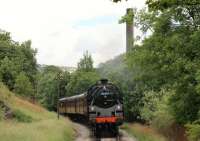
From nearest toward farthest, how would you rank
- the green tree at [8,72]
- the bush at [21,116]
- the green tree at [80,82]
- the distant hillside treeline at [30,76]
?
the bush at [21,116] < the green tree at [8,72] < the distant hillside treeline at [30,76] < the green tree at [80,82]

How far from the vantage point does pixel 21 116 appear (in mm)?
51250

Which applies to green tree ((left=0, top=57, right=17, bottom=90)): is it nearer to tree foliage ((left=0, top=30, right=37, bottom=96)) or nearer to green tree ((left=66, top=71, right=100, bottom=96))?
tree foliage ((left=0, top=30, right=37, bottom=96))

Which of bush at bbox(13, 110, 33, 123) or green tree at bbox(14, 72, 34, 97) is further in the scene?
green tree at bbox(14, 72, 34, 97)

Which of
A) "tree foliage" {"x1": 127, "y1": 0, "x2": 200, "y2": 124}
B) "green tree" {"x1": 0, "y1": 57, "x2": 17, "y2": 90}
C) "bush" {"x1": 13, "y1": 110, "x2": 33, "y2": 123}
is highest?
"green tree" {"x1": 0, "y1": 57, "x2": 17, "y2": 90}

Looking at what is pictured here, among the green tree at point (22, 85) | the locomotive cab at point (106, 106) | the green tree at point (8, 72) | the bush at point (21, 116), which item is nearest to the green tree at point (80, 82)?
the green tree at point (8, 72)

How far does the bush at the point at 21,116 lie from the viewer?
50.6m

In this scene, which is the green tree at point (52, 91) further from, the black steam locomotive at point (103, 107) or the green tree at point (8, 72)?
the black steam locomotive at point (103, 107)

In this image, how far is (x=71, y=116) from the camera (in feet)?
233

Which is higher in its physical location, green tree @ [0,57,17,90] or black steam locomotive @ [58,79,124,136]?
green tree @ [0,57,17,90]

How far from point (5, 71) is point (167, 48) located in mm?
60500

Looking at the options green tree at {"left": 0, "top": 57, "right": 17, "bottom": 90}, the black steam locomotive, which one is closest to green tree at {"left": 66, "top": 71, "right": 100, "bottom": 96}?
green tree at {"left": 0, "top": 57, "right": 17, "bottom": 90}

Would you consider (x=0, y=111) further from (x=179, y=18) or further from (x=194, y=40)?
(x=194, y=40)

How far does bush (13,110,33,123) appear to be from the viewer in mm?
50588

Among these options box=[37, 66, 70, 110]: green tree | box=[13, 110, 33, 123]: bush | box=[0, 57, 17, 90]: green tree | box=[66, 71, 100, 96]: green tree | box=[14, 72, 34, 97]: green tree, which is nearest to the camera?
box=[13, 110, 33, 123]: bush
